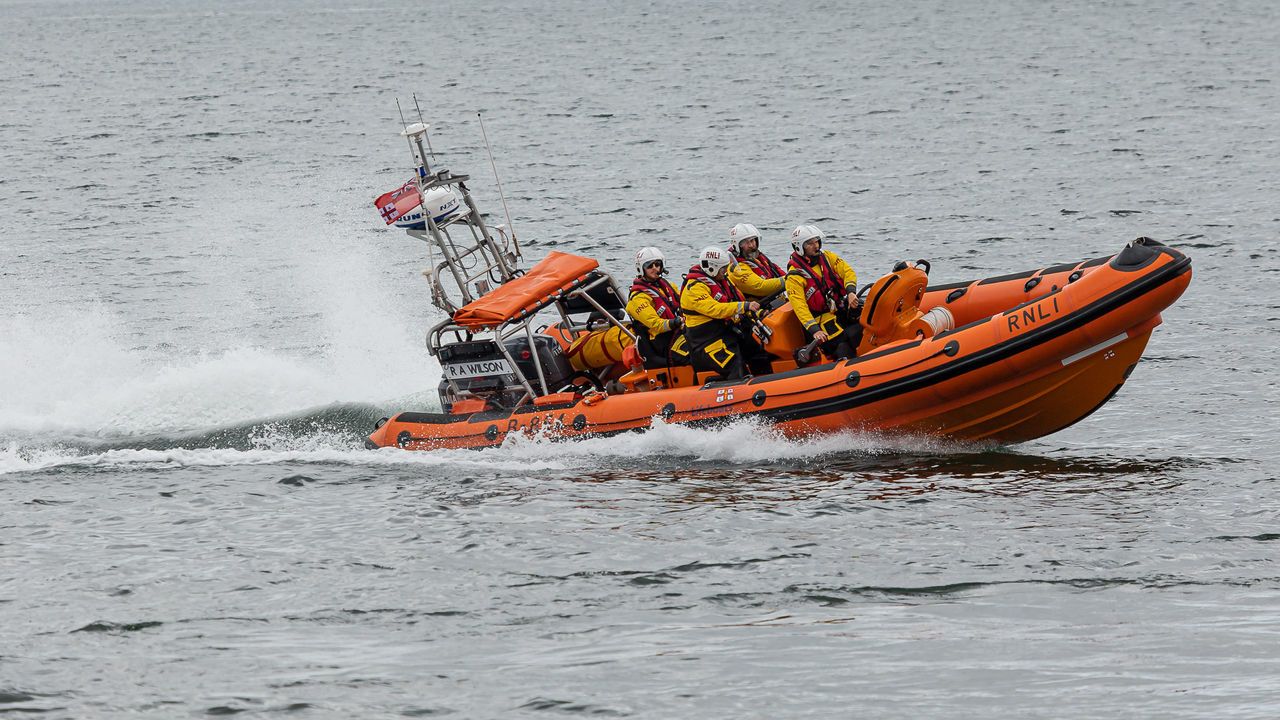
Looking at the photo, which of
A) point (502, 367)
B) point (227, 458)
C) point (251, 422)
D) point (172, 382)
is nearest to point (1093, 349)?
point (502, 367)

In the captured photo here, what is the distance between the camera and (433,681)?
771 cm

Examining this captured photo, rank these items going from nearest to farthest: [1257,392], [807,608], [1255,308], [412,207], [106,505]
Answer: [807,608], [106,505], [412,207], [1257,392], [1255,308]

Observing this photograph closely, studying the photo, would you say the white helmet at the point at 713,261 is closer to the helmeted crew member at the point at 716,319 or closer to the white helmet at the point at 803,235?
the helmeted crew member at the point at 716,319

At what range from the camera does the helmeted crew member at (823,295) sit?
11406 millimetres

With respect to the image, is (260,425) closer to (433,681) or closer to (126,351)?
(126,351)

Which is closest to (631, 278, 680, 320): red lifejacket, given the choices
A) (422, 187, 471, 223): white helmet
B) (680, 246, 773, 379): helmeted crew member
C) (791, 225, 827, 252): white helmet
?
(680, 246, 773, 379): helmeted crew member

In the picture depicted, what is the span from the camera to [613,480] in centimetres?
1123

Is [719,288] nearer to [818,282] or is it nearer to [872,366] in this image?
[818,282]

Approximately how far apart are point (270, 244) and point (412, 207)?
11939 millimetres

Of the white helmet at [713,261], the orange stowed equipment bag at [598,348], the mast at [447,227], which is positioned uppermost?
the mast at [447,227]

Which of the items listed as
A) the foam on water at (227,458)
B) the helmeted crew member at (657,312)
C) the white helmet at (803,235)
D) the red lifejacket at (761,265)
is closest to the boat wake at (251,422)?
the foam on water at (227,458)

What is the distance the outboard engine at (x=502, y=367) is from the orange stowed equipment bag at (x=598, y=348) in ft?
0.30

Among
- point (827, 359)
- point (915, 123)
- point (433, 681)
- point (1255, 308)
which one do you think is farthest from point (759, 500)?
point (915, 123)

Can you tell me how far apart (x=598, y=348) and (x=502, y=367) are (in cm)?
77
